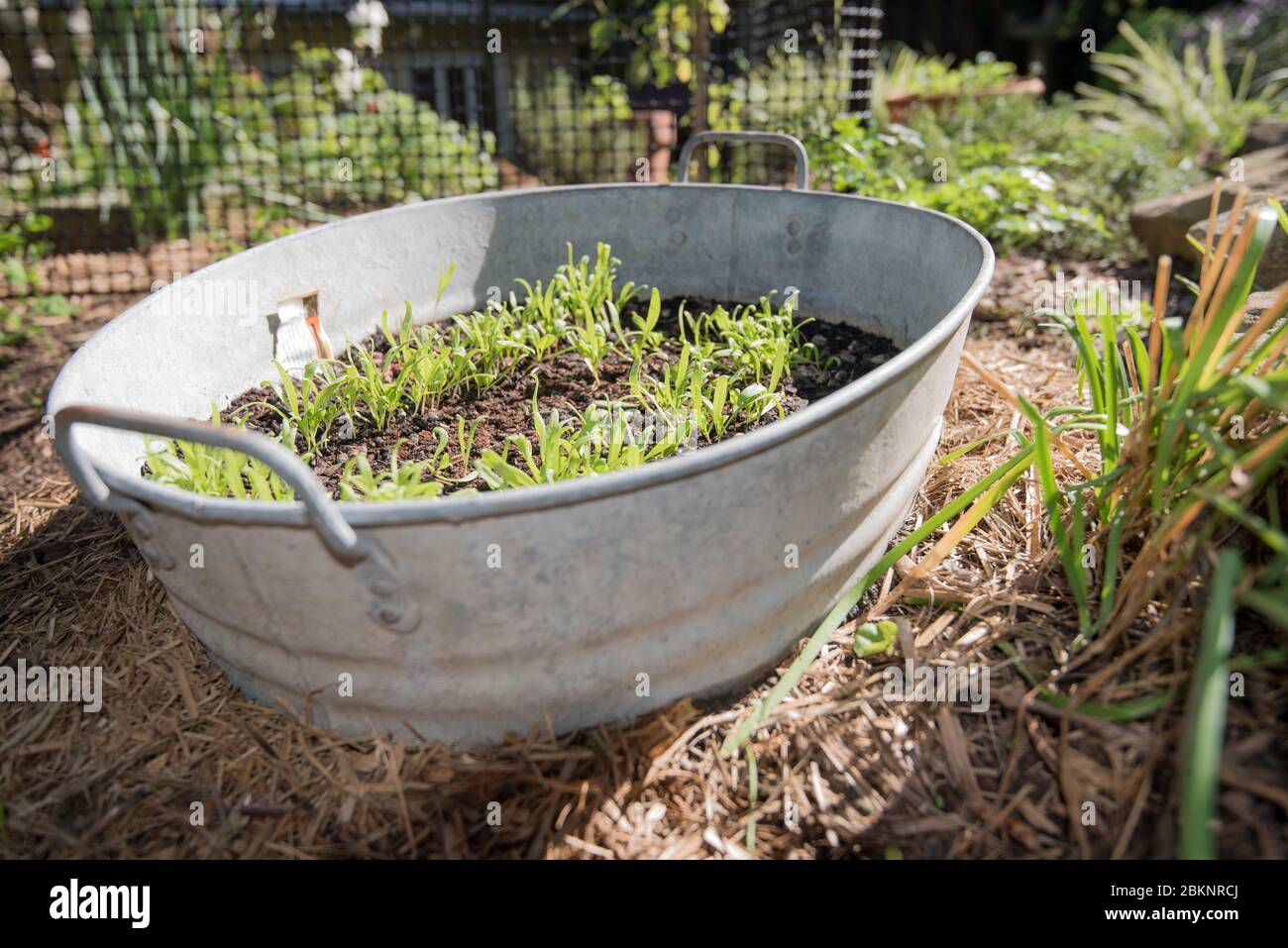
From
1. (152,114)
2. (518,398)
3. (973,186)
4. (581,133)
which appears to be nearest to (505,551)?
(518,398)

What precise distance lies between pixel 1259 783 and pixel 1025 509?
2.64ft

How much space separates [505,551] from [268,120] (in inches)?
184

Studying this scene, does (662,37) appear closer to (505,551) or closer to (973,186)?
(973,186)

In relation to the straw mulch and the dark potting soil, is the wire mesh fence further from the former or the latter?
the straw mulch

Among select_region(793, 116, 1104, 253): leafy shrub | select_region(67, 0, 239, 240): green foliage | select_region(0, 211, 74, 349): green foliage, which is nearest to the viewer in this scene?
select_region(793, 116, 1104, 253): leafy shrub

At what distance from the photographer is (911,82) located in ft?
19.8

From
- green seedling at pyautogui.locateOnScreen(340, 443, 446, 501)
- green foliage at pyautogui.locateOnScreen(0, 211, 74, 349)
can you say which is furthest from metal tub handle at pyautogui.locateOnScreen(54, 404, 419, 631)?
green foliage at pyautogui.locateOnScreen(0, 211, 74, 349)

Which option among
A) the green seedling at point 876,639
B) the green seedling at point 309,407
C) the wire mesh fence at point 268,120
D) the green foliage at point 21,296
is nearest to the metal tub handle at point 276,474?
the green seedling at point 309,407

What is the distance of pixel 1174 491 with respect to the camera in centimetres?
147

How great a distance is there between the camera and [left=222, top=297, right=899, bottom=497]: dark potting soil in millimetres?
1908

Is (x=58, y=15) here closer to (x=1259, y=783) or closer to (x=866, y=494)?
(x=866, y=494)

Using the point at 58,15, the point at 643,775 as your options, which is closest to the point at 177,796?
the point at 643,775

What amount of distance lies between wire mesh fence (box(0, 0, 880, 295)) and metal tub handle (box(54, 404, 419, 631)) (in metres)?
2.86

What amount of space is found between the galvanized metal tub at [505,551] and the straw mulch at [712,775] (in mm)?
73
